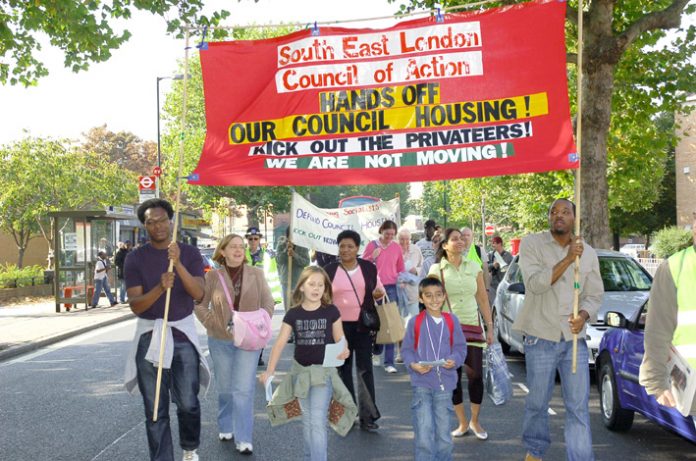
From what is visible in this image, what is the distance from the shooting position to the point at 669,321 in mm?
3697

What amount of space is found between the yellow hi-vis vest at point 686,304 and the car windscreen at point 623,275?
6.43m

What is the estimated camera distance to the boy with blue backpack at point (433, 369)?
5.33m

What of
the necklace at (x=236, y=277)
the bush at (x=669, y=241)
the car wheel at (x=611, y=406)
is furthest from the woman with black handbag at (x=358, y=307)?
the bush at (x=669, y=241)

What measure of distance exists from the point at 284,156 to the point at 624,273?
6020 mm

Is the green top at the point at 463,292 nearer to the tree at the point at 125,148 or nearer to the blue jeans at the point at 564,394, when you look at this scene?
the blue jeans at the point at 564,394

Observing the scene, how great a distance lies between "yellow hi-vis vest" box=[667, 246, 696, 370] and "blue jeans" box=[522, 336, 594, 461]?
159 centimetres

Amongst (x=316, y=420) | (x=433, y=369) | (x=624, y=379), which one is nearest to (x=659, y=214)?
(x=624, y=379)

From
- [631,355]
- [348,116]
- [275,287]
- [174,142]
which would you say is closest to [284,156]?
[348,116]

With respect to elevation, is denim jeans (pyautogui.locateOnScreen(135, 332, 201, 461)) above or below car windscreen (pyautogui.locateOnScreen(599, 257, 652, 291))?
below

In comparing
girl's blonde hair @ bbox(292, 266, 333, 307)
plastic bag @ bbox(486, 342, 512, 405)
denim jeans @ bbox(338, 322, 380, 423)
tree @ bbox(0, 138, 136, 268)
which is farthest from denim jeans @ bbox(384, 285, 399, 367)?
tree @ bbox(0, 138, 136, 268)

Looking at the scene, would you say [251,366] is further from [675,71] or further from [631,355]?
[675,71]

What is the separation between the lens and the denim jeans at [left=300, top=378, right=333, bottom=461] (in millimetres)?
5180

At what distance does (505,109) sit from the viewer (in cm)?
569

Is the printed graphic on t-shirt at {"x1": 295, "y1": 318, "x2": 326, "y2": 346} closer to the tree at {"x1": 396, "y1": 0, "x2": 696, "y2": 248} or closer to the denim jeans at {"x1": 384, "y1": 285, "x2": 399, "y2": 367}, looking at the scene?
the denim jeans at {"x1": 384, "y1": 285, "x2": 399, "y2": 367}
